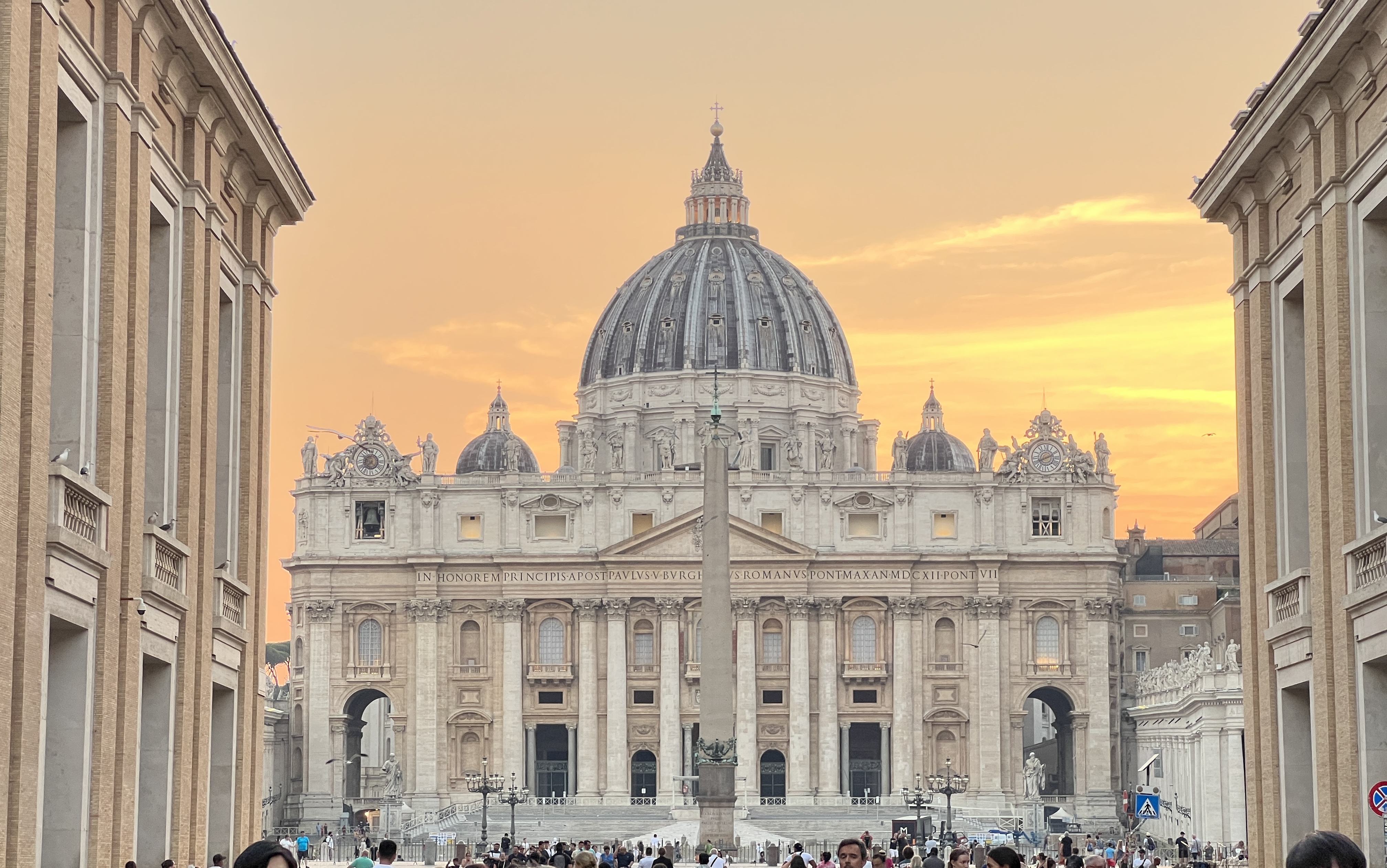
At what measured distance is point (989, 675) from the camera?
378ft

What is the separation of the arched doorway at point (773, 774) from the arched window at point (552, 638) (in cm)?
1064

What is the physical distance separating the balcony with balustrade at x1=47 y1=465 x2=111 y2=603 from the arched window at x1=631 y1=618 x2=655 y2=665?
93069 mm

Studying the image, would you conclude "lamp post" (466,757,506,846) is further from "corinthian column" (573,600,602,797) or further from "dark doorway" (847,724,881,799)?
"dark doorway" (847,724,881,799)

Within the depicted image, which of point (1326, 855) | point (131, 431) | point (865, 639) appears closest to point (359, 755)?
point (865, 639)

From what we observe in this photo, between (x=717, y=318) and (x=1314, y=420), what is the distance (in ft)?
362

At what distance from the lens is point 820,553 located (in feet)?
380

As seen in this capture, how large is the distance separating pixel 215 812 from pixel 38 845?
873 centimetres

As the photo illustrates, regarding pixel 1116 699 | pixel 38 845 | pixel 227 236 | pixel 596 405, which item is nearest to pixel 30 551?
pixel 38 845

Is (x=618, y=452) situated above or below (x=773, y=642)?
above

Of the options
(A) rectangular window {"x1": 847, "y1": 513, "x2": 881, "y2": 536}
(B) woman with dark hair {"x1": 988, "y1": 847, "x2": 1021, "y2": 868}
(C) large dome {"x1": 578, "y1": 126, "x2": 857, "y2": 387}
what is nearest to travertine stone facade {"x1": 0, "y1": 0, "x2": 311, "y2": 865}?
(B) woman with dark hair {"x1": 988, "y1": 847, "x2": 1021, "y2": 868}

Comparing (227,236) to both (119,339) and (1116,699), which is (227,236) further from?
(1116,699)

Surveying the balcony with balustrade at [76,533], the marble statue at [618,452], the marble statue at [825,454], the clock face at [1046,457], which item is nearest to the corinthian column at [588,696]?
the marble statue at [618,452]

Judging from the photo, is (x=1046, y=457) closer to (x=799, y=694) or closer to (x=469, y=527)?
(x=799, y=694)

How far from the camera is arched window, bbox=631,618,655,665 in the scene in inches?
4599
